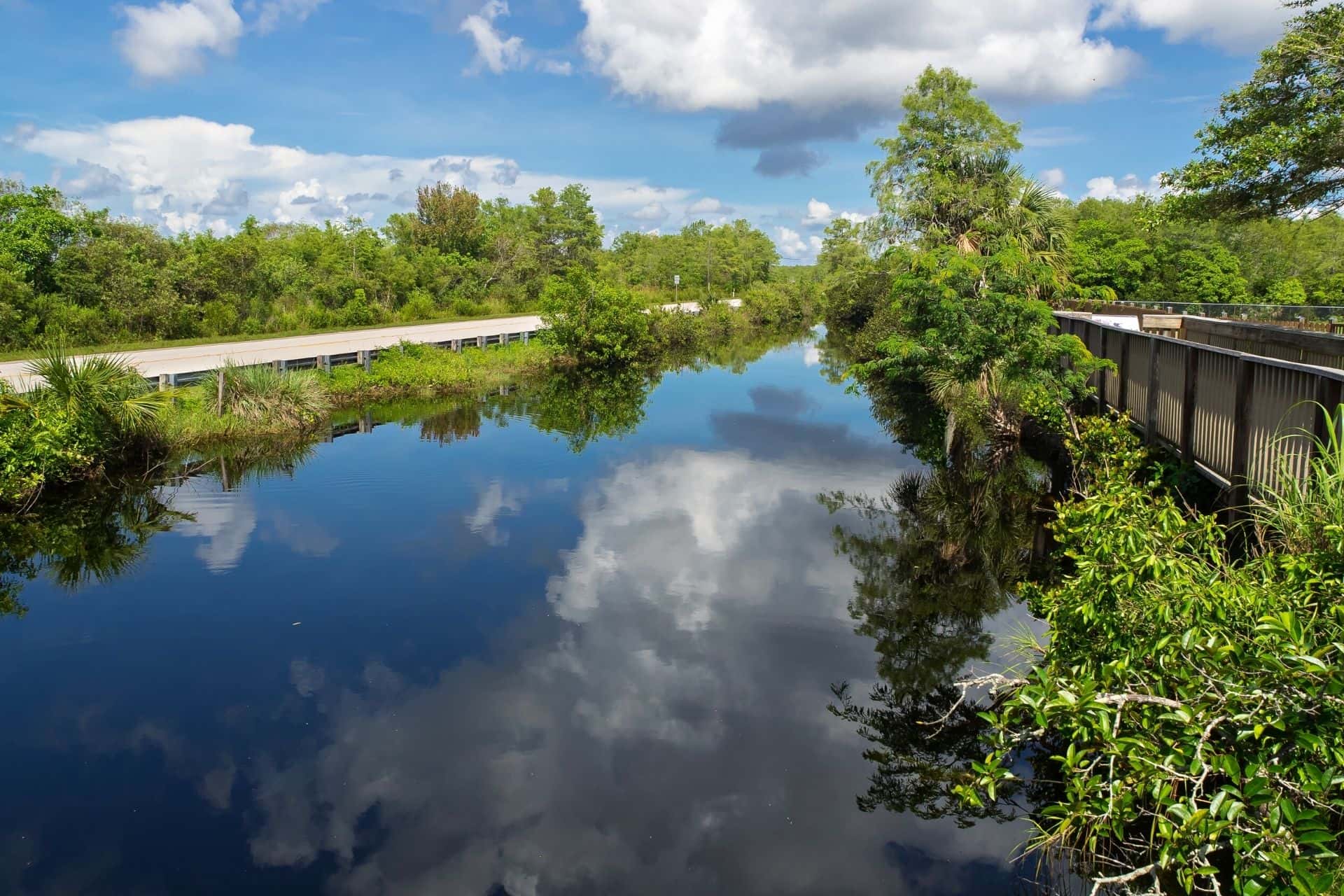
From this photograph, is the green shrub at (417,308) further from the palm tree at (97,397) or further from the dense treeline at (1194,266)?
the palm tree at (97,397)

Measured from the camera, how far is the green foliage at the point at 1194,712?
3.42 m

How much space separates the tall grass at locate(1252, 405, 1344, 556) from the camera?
510 cm

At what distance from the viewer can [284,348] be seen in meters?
26.1

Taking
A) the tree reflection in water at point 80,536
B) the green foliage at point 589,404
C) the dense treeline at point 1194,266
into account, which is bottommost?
the tree reflection in water at point 80,536

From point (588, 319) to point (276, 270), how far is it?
1523cm

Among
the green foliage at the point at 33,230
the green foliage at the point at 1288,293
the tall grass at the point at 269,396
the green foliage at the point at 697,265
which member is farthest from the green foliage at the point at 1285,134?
the green foliage at the point at 697,265

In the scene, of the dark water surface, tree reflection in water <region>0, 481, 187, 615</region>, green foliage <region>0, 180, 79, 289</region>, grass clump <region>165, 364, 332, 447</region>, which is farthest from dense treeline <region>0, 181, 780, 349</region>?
the dark water surface

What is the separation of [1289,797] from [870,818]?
2.46 m

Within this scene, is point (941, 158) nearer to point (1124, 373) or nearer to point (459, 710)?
point (1124, 373)

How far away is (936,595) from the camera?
30.4 feet

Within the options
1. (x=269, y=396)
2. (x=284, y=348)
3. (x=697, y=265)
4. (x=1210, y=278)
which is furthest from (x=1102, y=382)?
(x=697, y=265)

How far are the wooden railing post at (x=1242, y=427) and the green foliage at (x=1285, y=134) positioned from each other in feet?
32.2

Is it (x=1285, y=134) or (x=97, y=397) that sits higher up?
(x=1285, y=134)

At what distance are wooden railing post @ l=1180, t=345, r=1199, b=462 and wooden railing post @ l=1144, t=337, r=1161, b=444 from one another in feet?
3.69
